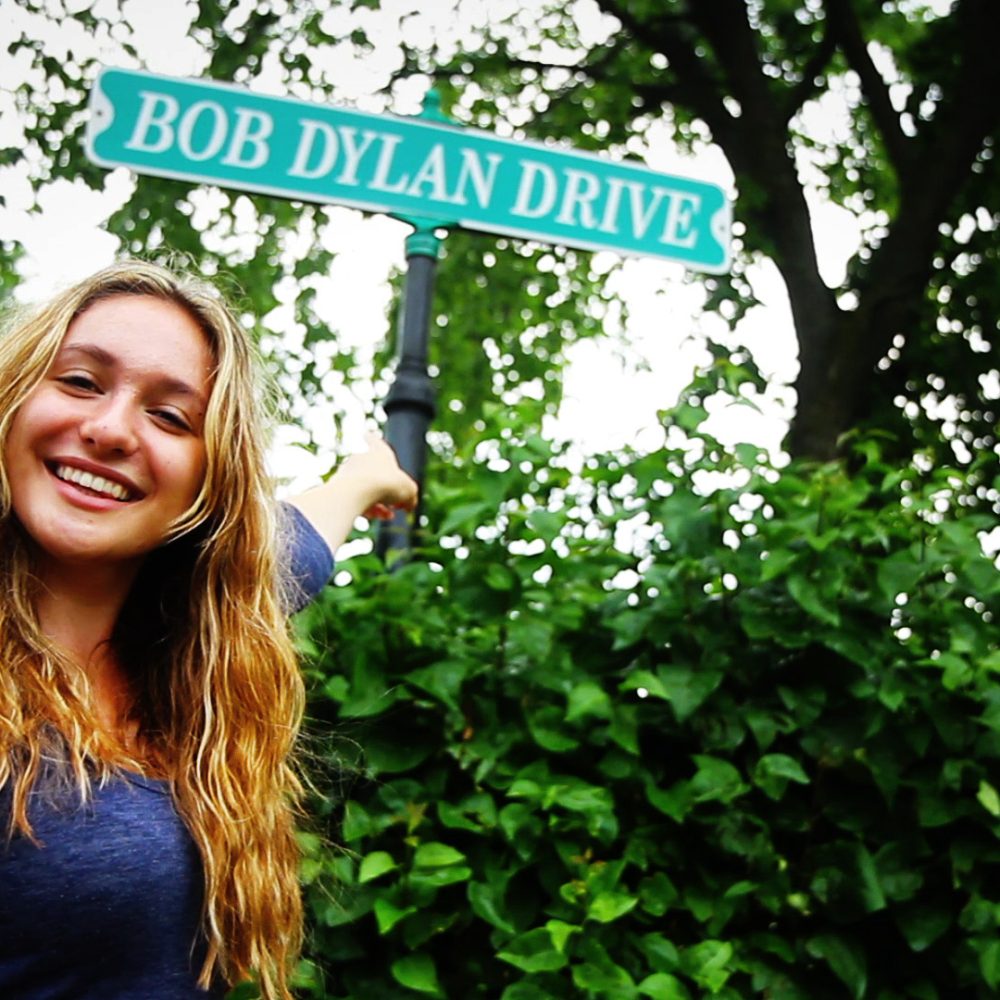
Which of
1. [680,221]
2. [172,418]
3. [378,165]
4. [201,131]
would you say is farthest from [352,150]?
[172,418]

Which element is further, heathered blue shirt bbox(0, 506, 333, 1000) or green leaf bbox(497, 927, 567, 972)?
green leaf bbox(497, 927, 567, 972)

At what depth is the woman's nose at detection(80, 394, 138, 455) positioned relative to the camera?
125 centimetres

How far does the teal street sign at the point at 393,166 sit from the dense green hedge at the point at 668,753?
0.61 m

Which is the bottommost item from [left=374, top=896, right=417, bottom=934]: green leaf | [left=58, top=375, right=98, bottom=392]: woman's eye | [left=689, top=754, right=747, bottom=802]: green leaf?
[left=374, top=896, right=417, bottom=934]: green leaf

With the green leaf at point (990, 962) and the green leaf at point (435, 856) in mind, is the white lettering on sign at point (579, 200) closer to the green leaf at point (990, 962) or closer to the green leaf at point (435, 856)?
the green leaf at point (435, 856)

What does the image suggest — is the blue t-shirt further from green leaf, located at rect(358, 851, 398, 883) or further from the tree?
the tree

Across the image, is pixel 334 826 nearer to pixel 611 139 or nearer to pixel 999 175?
pixel 999 175

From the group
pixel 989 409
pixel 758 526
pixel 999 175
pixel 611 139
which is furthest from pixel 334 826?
pixel 611 139

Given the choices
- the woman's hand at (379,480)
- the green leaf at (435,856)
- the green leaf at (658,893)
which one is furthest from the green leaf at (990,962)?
the woman's hand at (379,480)

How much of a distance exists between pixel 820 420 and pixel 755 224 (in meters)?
1.31

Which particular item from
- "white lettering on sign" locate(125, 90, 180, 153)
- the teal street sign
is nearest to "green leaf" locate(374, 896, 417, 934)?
the teal street sign

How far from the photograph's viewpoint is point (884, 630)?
76.7 inches

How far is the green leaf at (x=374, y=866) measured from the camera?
1688 mm

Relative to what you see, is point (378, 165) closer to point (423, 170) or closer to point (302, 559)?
point (423, 170)
